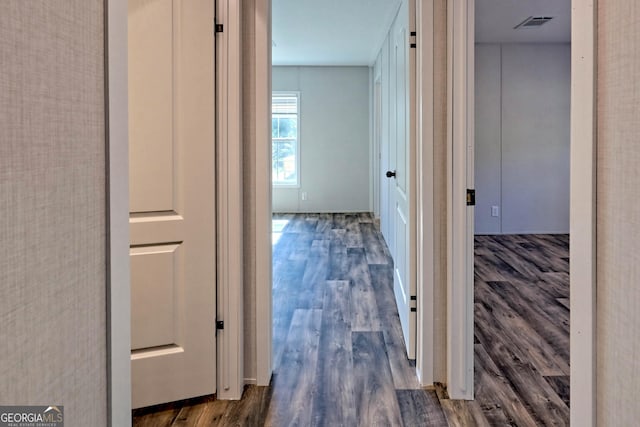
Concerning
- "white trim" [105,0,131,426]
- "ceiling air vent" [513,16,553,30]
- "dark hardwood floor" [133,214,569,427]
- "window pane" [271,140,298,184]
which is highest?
"ceiling air vent" [513,16,553,30]

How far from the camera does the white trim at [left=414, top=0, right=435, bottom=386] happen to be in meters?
2.22

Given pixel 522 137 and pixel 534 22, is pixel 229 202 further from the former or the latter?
pixel 522 137

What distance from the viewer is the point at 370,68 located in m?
8.45

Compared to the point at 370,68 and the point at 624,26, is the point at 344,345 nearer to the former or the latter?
the point at 624,26

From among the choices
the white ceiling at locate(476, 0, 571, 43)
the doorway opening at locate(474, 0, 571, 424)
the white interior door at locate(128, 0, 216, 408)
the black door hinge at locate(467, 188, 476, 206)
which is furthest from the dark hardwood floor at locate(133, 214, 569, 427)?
the white ceiling at locate(476, 0, 571, 43)

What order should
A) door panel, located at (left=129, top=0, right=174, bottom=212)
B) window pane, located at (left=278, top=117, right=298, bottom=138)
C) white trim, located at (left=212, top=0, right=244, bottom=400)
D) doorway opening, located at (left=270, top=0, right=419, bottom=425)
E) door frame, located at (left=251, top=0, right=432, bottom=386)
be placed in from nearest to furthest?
door panel, located at (left=129, top=0, right=174, bottom=212)
white trim, located at (left=212, top=0, right=244, bottom=400)
door frame, located at (left=251, top=0, right=432, bottom=386)
doorway opening, located at (left=270, top=0, right=419, bottom=425)
window pane, located at (left=278, top=117, right=298, bottom=138)

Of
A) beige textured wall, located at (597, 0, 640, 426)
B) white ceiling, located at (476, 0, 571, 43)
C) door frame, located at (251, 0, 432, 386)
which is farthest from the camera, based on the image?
white ceiling, located at (476, 0, 571, 43)

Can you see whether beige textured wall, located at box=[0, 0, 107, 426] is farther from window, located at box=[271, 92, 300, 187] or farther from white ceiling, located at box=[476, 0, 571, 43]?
window, located at box=[271, 92, 300, 187]

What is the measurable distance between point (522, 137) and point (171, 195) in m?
5.70

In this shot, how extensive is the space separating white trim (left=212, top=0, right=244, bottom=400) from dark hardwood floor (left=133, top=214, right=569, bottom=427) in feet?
0.60

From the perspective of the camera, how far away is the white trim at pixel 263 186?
90.0 inches

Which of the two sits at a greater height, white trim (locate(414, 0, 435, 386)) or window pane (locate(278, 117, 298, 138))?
window pane (locate(278, 117, 298, 138))

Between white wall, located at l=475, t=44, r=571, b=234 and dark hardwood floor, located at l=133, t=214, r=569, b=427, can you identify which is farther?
white wall, located at l=475, t=44, r=571, b=234

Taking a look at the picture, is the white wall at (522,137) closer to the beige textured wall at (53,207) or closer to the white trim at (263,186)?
the white trim at (263,186)
